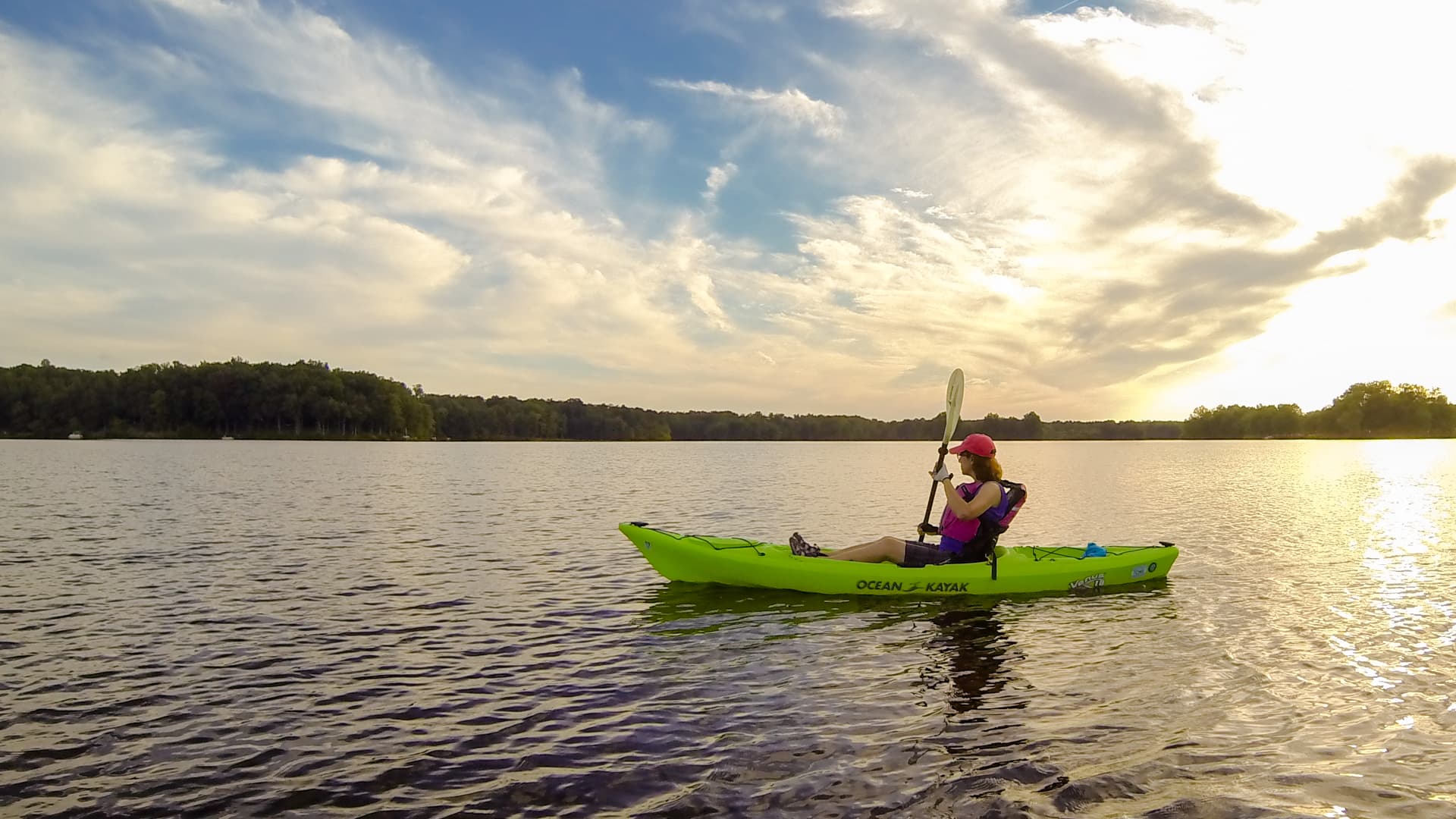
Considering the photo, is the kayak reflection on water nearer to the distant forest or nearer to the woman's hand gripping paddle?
the woman's hand gripping paddle

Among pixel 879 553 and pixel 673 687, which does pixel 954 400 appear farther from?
pixel 673 687

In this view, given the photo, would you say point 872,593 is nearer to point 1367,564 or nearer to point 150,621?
point 150,621

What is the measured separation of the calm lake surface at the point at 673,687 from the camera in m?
5.88

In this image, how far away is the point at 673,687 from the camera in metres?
8.35

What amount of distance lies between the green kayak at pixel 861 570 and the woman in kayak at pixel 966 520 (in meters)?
0.19

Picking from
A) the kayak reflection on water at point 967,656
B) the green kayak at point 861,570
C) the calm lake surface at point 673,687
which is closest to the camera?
the calm lake surface at point 673,687

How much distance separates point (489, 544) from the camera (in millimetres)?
18812

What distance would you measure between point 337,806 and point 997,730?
4.96 meters

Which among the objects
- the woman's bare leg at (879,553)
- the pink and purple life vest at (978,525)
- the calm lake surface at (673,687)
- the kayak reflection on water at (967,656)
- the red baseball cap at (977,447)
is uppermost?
the red baseball cap at (977,447)

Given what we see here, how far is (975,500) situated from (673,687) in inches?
235

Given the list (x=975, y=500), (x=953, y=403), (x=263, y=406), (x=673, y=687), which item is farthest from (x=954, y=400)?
(x=263, y=406)

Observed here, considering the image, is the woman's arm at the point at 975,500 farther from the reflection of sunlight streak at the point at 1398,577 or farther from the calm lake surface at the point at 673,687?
the reflection of sunlight streak at the point at 1398,577

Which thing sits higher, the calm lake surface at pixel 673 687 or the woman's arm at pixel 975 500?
the woman's arm at pixel 975 500

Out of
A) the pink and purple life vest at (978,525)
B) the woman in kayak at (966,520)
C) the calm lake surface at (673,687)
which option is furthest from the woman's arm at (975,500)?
the calm lake surface at (673,687)
